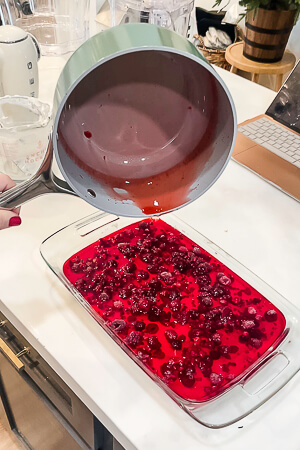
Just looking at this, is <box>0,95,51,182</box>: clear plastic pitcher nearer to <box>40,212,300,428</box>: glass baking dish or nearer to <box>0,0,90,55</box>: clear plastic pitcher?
<box>40,212,300,428</box>: glass baking dish

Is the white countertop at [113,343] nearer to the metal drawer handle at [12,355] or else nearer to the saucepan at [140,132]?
the metal drawer handle at [12,355]

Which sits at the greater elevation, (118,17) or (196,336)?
(118,17)

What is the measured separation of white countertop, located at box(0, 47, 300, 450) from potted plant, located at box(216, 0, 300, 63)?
655mm

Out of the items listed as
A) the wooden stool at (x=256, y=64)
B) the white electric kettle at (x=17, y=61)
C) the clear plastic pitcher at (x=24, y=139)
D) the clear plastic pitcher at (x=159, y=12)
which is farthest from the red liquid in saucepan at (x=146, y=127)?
the wooden stool at (x=256, y=64)

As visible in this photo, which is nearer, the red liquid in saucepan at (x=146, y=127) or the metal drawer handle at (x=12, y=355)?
the red liquid in saucepan at (x=146, y=127)

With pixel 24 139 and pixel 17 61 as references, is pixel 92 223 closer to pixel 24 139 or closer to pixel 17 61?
pixel 24 139

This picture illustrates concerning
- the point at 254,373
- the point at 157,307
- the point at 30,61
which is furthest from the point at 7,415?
the point at 30,61

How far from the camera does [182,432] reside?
650 mm

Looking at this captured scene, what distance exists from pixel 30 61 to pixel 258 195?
0.64m

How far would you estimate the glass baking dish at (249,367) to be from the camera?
0.66 m

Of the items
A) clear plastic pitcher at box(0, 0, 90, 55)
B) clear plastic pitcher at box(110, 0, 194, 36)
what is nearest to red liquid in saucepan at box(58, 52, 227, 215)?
clear plastic pitcher at box(110, 0, 194, 36)

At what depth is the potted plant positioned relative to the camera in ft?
4.90

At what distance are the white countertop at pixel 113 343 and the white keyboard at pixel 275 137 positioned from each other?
0.10m

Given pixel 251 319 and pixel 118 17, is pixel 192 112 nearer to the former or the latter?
pixel 251 319
